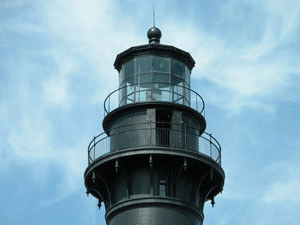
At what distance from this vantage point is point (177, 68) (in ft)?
160

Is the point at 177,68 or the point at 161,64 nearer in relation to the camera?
the point at 161,64

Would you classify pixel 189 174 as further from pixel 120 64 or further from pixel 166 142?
pixel 120 64

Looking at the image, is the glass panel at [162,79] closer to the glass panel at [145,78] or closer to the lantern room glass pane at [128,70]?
the glass panel at [145,78]

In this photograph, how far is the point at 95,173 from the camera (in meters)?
46.2

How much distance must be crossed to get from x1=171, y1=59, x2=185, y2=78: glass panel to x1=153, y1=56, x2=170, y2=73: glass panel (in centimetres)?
28

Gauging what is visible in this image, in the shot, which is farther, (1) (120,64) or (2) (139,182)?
(1) (120,64)

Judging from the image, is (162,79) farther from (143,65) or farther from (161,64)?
(143,65)

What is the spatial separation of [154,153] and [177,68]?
569cm

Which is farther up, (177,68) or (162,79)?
(177,68)

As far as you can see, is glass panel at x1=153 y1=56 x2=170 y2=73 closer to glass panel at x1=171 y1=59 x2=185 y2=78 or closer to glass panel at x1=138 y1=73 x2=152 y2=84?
glass panel at x1=171 y1=59 x2=185 y2=78

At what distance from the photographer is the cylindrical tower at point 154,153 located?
44906 mm

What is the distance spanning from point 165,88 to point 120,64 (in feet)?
9.75

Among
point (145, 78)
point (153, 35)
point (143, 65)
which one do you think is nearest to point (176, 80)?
point (145, 78)

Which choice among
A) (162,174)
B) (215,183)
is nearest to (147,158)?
(162,174)
